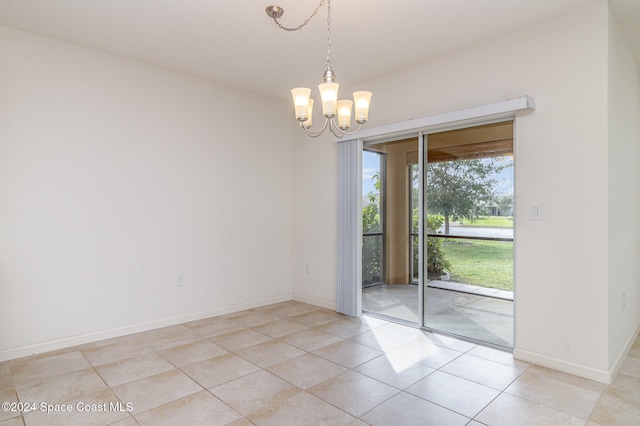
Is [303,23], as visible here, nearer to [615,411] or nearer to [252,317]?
[252,317]

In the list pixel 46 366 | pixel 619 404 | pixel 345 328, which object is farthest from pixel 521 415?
pixel 46 366

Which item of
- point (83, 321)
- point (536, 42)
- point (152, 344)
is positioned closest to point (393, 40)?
point (536, 42)

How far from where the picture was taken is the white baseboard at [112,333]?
3164mm

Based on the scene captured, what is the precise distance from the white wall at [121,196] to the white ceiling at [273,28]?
38 centimetres

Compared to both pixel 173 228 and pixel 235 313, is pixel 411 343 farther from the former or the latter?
pixel 173 228

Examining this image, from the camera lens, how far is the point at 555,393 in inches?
99.3

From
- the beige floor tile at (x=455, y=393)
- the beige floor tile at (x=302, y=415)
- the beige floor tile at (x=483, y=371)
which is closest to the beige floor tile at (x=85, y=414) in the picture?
the beige floor tile at (x=302, y=415)

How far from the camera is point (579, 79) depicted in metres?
2.80

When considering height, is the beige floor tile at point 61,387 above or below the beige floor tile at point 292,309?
above

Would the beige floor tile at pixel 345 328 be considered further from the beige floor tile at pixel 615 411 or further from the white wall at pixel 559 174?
the beige floor tile at pixel 615 411

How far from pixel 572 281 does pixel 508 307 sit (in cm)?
66

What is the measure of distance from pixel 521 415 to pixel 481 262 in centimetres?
150

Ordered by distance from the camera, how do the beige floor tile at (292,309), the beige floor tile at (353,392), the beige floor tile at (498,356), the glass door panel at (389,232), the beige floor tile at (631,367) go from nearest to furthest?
the beige floor tile at (353,392)
the beige floor tile at (631,367)
the beige floor tile at (498,356)
the glass door panel at (389,232)
the beige floor tile at (292,309)

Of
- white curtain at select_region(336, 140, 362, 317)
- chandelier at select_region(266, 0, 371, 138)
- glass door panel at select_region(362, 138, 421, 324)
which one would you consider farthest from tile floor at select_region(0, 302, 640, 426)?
chandelier at select_region(266, 0, 371, 138)
